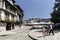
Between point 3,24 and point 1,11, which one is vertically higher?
point 1,11

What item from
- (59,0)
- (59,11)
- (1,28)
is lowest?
(1,28)

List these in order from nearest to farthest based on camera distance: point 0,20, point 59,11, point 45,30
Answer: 1. point 45,30
2. point 0,20
3. point 59,11

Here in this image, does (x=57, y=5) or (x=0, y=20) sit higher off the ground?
(x=57, y=5)

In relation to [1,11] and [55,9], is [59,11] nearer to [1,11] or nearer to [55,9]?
[55,9]

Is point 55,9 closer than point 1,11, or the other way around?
point 1,11

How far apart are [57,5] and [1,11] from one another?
2019cm

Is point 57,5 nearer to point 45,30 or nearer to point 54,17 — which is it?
point 54,17

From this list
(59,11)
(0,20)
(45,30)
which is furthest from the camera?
(59,11)

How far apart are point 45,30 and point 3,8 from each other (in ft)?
84.4

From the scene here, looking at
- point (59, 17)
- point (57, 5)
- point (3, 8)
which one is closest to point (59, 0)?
point (57, 5)

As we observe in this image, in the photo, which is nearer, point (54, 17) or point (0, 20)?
point (0, 20)

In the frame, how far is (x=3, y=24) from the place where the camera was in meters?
47.0

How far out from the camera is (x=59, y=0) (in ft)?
182

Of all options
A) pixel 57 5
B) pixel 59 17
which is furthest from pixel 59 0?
pixel 59 17
